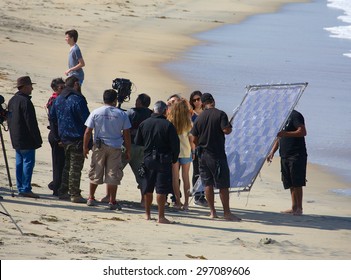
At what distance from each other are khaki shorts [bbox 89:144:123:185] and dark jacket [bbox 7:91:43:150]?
79 cm

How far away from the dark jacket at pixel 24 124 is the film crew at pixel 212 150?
6.26 feet

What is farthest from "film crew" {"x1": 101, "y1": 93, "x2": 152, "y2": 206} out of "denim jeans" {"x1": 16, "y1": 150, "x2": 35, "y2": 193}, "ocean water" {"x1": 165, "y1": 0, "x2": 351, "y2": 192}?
"ocean water" {"x1": 165, "y1": 0, "x2": 351, "y2": 192}

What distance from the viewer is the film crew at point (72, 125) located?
12742mm

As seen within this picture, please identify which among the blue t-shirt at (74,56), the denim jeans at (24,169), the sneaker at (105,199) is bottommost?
the sneaker at (105,199)

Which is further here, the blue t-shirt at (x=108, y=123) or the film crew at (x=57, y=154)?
the film crew at (x=57, y=154)

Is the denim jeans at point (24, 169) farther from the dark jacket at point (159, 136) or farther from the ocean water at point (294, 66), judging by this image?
the ocean water at point (294, 66)

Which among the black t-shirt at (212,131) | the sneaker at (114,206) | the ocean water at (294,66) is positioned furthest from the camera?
the ocean water at (294,66)

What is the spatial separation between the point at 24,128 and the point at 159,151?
1.78m

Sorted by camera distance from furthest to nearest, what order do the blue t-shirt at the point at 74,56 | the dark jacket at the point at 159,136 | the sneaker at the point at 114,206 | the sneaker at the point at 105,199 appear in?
the blue t-shirt at the point at 74,56 < the sneaker at the point at 105,199 < the sneaker at the point at 114,206 < the dark jacket at the point at 159,136

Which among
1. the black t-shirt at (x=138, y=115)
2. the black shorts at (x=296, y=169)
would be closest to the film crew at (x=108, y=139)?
the black t-shirt at (x=138, y=115)

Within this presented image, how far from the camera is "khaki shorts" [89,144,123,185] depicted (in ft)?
41.2

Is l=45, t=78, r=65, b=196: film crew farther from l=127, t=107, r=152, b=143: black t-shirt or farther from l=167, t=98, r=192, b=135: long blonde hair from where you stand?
l=167, t=98, r=192, b=135: long blonde hair

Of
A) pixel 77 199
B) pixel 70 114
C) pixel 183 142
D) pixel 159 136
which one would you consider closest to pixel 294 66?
pixel 183 142
